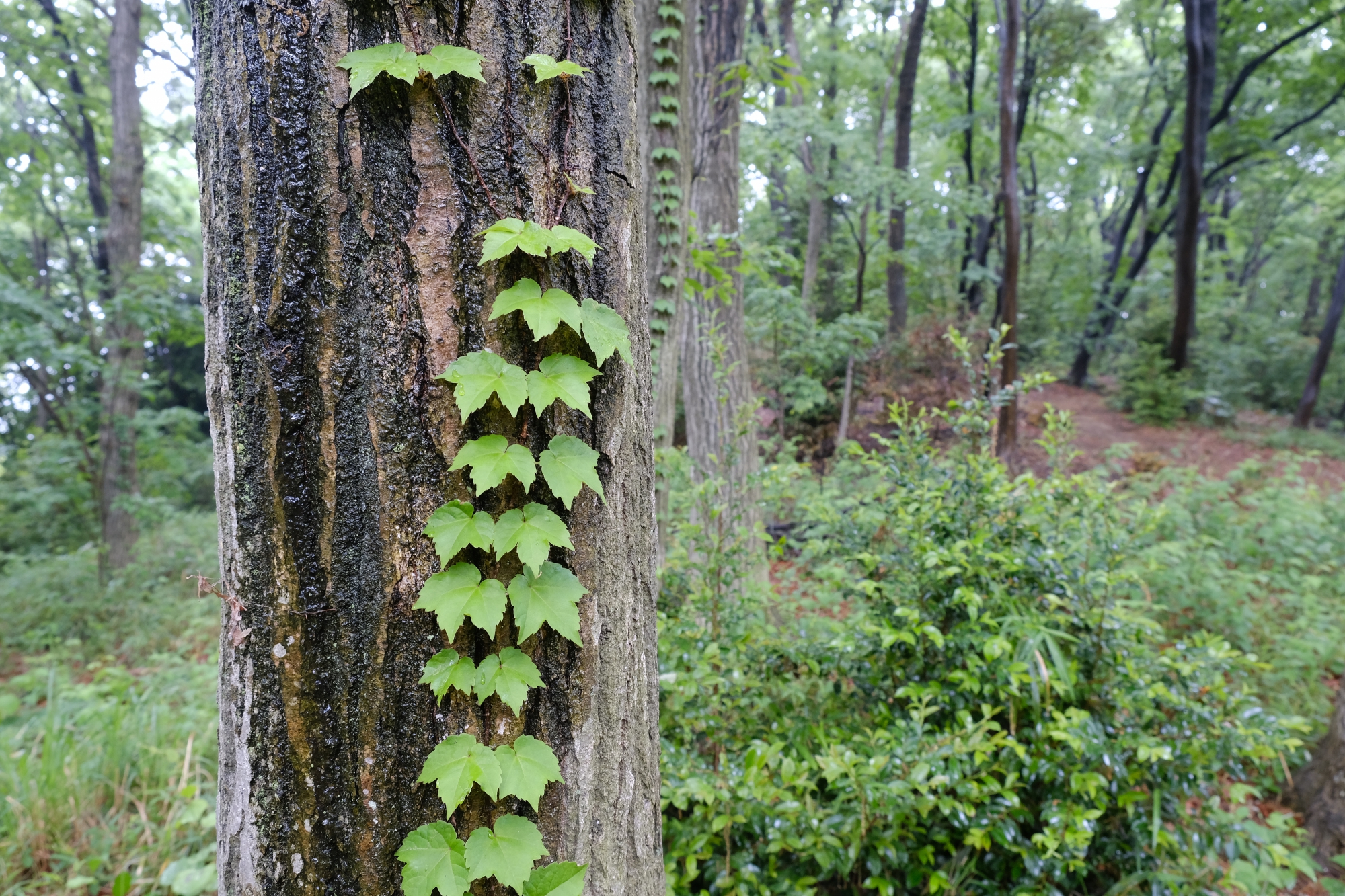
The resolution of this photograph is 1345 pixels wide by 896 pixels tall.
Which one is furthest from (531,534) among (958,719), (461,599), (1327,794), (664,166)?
(1327,794)

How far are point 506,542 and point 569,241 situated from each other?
49cm

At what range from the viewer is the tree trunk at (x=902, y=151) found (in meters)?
11.7

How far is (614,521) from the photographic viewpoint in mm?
1195

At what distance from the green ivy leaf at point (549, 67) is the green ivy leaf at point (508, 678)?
3.04ft

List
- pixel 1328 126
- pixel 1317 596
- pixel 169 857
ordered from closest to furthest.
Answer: pixel 169 857 → pixel 1317 596 → pixel 1328 126

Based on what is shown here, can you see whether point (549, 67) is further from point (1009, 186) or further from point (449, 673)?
point (1009, 186)

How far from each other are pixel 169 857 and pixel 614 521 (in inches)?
111

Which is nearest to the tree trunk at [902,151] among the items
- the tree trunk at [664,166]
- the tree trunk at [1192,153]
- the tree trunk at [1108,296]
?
the tree trunk at [1192,153]

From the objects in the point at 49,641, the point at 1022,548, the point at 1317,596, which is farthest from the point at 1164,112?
the point at 49,641

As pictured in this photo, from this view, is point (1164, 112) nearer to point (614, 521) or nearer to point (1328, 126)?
point (1328, 126)

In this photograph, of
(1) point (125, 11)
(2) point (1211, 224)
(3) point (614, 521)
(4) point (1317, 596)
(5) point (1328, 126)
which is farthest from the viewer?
(2) point (1211, 224)

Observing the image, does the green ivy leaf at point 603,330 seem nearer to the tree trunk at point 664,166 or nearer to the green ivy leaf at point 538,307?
the green ivy leaf at point 538,307

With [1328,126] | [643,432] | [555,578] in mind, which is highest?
[1328,126]

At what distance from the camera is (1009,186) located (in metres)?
9.21
